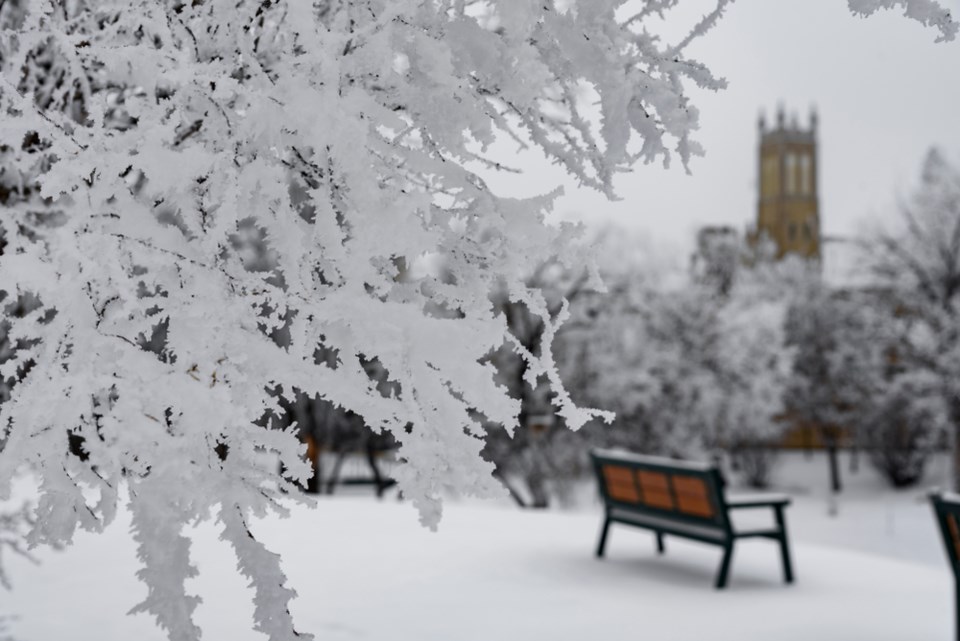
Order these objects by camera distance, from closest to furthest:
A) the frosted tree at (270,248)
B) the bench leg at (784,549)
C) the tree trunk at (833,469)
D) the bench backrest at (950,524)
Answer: the frosted tree at (270,248) → the bench backrest at (950,524) → the bench leg at (784,549) → the tree trunk at (833,469)

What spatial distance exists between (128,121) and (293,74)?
2.05 m

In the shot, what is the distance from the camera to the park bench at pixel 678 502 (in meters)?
6.79

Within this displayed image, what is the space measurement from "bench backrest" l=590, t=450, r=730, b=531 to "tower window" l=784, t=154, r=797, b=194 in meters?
81.7

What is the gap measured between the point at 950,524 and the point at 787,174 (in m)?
84.7

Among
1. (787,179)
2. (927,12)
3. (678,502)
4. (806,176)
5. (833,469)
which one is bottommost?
(833,469)

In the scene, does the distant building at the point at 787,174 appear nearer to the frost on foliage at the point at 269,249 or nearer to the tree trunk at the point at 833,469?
the tree trunk at the point at 833,469

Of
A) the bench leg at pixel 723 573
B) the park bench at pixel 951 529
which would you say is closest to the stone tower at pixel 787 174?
the bench leg at pixel 723 573

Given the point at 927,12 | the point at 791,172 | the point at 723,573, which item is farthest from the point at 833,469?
the point at 791,172

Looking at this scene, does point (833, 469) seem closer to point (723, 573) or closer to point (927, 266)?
point (927, 266)

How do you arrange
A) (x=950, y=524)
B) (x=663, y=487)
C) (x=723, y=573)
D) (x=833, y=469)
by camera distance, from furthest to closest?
1. (x=833, y=469)
2. (x=663, y=487)
3. (x=723, y=573)
4. (x=950, y=524)

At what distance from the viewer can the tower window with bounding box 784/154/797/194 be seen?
280ft

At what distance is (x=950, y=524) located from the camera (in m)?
5.17

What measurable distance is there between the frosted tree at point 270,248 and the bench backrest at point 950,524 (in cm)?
361

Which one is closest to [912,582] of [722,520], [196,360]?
[722,520]
